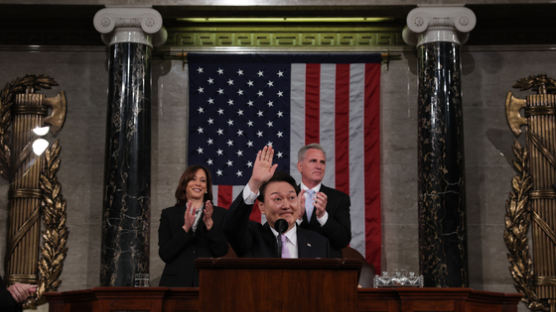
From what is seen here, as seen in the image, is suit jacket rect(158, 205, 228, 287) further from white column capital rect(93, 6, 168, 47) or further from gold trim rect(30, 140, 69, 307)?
gold trim rect(30, 140, 69, 307)

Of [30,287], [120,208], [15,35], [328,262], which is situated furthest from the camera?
[15,35]

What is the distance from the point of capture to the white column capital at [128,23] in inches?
428

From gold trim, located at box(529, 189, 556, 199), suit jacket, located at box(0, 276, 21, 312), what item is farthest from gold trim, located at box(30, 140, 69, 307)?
gold trim, located at box(529, 189, 556, 199)

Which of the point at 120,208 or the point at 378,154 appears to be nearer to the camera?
the point at 120,208

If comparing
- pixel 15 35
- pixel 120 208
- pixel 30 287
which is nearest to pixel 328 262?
pixel 30 287

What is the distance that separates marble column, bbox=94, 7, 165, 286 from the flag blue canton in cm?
115

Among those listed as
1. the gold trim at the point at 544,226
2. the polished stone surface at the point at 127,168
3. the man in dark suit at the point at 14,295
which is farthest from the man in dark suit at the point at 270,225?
the gold trim at the point at 544,226

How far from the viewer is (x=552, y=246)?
11383mm

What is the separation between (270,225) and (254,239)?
0.60 ft

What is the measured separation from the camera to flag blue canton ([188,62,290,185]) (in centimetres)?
1171

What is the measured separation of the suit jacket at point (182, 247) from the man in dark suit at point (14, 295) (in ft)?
5.22

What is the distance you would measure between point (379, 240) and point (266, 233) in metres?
5.29

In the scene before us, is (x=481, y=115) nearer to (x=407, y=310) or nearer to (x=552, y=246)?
(x=552, y=246)

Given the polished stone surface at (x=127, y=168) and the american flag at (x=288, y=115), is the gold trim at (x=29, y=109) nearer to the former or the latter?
the polished stone surface at (x=127, y=168)
